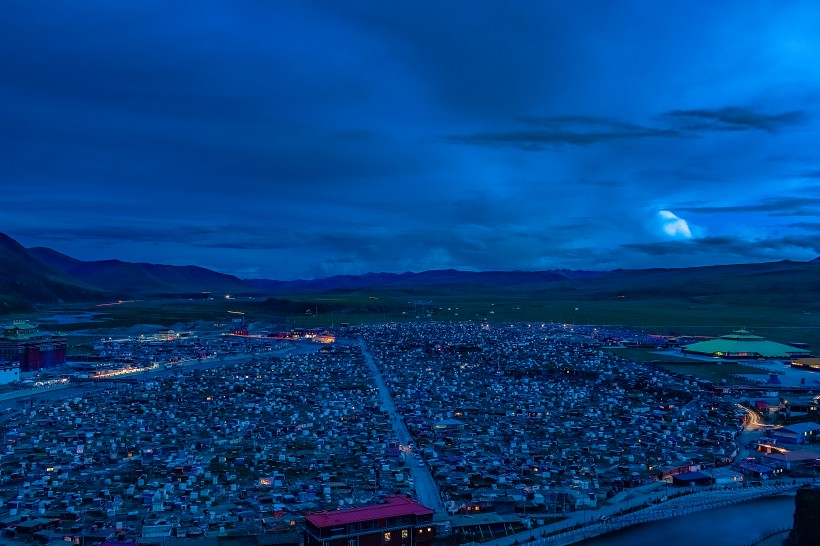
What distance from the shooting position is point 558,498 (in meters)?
24.6

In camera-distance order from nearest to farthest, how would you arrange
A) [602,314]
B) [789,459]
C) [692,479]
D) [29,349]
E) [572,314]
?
[692,479], [789,459], [29,349], [602,314], [572,314]

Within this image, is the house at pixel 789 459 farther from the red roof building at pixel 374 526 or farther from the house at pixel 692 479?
the red roof building at pixel 374 526

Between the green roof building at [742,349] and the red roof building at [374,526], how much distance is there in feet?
174

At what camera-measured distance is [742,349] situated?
216ft

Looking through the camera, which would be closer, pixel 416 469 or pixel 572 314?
pixel 416 469

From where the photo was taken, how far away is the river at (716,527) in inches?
921

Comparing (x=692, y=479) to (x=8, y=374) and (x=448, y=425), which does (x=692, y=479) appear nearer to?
(x=448, y=425)

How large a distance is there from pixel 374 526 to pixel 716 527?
12.9 meters

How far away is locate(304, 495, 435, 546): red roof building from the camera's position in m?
19.2

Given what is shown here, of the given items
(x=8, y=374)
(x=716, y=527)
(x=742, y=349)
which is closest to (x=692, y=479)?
(x=716, y=527)

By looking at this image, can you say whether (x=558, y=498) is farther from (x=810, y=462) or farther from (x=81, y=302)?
(x=81, y=302)

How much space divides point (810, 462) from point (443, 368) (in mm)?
30469

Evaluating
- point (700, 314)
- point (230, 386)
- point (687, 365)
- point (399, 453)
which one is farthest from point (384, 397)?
point (700, 314)

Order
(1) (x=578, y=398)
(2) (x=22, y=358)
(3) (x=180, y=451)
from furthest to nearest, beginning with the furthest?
(2) (x=22, y=358) < (1) (x=578, y=398) < (3) (x=180, y=451)
